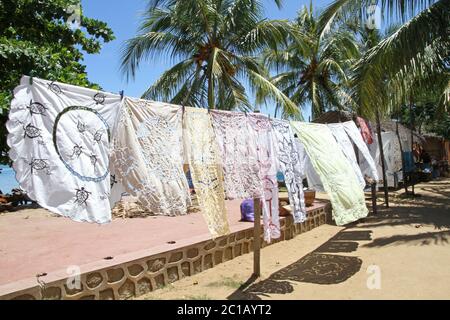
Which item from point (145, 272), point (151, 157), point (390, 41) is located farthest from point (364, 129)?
point (151, 157)

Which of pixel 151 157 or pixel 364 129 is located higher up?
pixel 364 129

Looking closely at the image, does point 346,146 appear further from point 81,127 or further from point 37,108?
Answer: point 37,108

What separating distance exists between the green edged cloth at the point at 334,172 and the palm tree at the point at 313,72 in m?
9.73

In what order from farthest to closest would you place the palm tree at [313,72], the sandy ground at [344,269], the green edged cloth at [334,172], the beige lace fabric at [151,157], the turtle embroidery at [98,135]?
the palm tree at [313,72] → the green edged cloth at [334,172] → the sandy ground at [344,269] → the beige lace fabric at [151,157] → the turtle embroidery at [98,135]

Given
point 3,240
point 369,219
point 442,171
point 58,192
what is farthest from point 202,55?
point 442,171

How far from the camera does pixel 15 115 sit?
2.68 metres

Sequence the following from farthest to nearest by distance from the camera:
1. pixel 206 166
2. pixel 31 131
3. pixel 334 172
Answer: pixel 334 172
pixel 206 166
pixel 31 131

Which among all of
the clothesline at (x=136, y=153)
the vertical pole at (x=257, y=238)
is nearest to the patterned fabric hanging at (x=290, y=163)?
the clothesline at (x=136, y=153)

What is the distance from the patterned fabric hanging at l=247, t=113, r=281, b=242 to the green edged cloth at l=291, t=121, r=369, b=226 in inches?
36.9

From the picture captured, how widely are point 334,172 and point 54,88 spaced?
14.8 ft

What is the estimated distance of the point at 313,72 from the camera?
1708cm

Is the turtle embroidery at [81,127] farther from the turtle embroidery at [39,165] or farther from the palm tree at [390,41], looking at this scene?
the palm tree at [390,41]

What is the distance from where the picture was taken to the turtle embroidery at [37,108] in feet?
9.10
